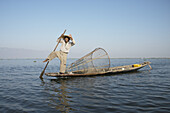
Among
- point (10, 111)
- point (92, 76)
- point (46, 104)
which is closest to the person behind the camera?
point (10, 111)

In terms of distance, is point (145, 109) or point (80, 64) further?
point (80, 64)

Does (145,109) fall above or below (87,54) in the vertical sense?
below

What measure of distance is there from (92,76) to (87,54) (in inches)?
85.3

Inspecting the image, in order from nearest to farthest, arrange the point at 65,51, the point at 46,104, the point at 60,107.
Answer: the point at 60,107, the point at 46,104, the point at 65,51

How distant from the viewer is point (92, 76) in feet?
40.4

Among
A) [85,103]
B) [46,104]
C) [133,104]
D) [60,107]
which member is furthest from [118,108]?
[46,104]

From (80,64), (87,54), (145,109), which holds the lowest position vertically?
(145,109)

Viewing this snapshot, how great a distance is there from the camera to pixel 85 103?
197 inches

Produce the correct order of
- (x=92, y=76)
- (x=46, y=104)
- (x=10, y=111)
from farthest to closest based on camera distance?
(x=92, y=76), (x=46, y=104), (x=10, y=111)

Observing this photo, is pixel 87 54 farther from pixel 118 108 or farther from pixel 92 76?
pixel 118 108

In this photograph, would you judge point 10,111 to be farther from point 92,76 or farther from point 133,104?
point 92,76

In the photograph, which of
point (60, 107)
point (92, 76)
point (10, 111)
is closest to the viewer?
point (10, 111)

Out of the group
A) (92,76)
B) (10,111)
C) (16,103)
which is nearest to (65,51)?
(92,76)

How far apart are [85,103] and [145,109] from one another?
2.13 m
